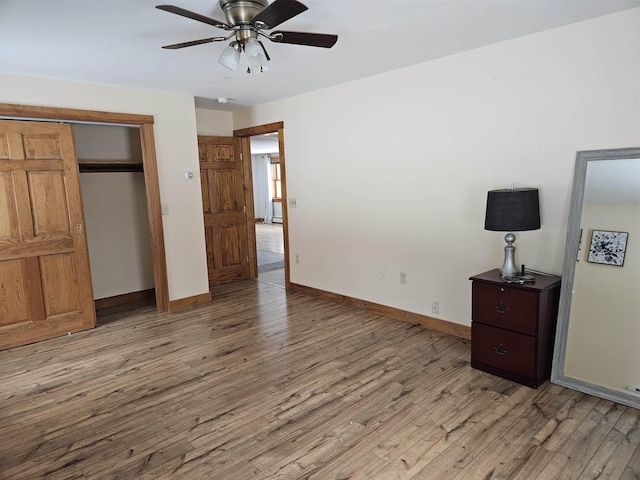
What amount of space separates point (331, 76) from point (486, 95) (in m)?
1.51

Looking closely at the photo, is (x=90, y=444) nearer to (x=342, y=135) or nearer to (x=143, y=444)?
(x=143, y=444)

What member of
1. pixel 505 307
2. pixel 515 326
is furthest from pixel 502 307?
pixel 515 326

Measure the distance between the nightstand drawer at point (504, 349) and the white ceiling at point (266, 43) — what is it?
214cm

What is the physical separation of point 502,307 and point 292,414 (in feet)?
5.35

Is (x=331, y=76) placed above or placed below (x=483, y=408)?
above

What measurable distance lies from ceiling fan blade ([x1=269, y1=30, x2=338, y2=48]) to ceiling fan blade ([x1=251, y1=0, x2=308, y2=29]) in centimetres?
13

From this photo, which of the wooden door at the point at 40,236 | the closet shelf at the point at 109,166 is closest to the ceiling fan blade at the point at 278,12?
the wooden door at the point at 40,236

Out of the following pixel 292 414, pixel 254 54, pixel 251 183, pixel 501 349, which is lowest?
pixel 292 414

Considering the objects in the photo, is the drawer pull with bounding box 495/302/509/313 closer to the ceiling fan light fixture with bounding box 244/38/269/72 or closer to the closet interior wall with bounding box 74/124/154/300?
the ceiling fan light fixture with bounding box 244/38/269/72

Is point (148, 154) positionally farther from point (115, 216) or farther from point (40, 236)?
point (40, 236)

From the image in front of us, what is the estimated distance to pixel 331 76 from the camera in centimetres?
406

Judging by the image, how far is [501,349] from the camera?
2936mm

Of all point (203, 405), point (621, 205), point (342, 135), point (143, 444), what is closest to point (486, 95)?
point (621, 205)

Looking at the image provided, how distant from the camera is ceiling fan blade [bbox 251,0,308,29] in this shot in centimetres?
191
